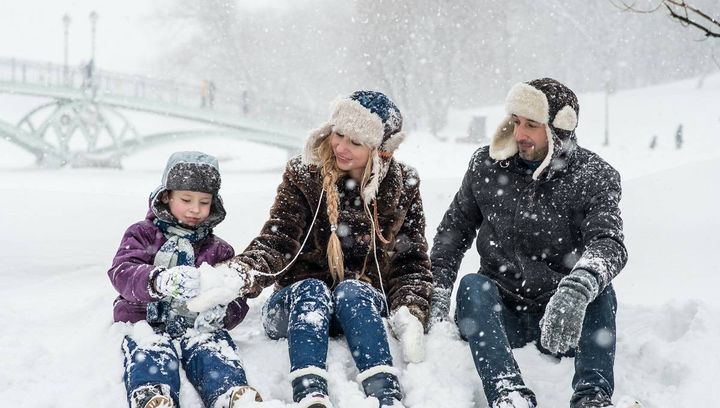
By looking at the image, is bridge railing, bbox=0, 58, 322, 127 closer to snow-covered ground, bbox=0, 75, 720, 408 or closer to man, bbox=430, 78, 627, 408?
snow-covered ground, bbox=0, 75, 720, 408

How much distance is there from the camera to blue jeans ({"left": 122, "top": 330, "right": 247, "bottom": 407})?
107 inches

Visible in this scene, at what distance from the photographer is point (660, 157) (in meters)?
22.8

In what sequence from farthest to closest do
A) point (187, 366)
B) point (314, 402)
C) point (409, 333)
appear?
point (409, 333), point (187, 366), point (314, 402)

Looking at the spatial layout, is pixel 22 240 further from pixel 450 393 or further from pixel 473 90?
pixel 473 90

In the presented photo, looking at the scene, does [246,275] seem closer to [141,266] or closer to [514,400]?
[141,266]

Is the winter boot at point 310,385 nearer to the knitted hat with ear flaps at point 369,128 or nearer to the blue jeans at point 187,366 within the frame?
the blue jeans at point 187,366

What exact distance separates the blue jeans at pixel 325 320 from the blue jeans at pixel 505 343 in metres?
0.40

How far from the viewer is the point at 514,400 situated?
2582mm

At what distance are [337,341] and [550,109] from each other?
1.54 metres

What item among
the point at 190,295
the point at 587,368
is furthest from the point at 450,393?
the point at 190,295

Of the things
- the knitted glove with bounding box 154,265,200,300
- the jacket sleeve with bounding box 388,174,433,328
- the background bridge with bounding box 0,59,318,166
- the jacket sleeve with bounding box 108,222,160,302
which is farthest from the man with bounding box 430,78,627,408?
the background bridge with bounding box 0,59,318,166

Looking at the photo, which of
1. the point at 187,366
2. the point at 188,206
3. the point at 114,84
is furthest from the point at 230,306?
the point at 114,84

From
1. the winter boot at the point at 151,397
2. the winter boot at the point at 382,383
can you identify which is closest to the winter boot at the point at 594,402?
the winter boot at the point at 382,383

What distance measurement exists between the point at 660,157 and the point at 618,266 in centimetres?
2203
